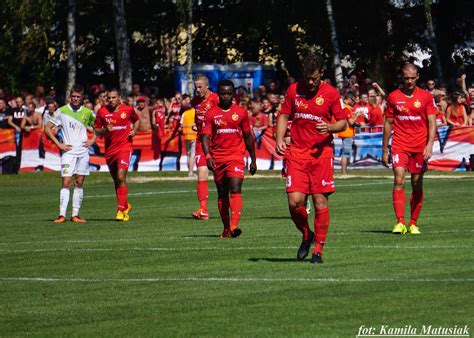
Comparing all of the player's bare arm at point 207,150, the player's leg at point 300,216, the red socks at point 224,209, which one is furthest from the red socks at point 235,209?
the player's leg at point 300,216

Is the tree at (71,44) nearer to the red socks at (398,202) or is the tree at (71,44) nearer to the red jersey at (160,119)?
the red jersey at (160,119)

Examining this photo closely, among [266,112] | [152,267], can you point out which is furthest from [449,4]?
[152,267]

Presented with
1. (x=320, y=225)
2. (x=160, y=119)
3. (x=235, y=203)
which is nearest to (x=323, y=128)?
(x=320, y=225)

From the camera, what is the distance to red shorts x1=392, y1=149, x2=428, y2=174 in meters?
18.5

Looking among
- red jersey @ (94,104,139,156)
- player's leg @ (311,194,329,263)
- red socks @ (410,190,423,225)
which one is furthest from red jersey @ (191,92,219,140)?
player's leg @ (311,194,329,263)

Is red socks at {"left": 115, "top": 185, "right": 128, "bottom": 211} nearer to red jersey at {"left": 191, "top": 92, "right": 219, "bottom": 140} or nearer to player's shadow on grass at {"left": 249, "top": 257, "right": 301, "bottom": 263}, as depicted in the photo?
red jersey at {"left": 191, "top": 92, "right": 219, "bottom": 140}

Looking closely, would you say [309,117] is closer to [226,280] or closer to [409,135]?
[226,280]

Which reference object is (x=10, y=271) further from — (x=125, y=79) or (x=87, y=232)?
(x=125, y=79)

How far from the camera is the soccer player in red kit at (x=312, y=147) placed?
14.5 metres

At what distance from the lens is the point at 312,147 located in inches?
575

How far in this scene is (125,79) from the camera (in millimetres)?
44719

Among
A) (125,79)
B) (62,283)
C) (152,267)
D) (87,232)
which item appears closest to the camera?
(62,283)

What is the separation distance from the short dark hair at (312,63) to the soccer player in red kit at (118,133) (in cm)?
907

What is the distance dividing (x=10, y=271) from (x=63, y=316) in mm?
3704
